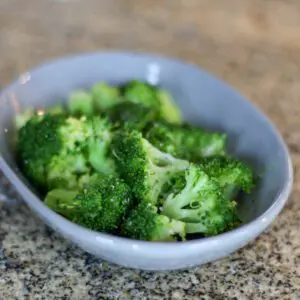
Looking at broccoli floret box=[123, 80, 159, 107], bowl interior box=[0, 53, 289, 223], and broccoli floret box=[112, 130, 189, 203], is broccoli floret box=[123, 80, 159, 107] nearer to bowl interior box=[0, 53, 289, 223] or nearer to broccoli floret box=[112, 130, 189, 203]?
bowl interior box=[0, 53, 289, 223]

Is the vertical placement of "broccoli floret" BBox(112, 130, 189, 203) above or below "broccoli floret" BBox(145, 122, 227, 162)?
above

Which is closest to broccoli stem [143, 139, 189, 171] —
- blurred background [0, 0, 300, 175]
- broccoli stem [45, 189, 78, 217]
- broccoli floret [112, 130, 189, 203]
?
broccoli floret [112, 130, 189, 203]

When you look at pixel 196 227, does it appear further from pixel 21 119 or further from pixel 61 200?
pixel 21 119

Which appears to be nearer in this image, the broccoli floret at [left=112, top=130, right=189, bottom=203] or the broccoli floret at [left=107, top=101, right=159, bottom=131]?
the broccoli floret at [left=112, top=130, right=189, bottom=203]

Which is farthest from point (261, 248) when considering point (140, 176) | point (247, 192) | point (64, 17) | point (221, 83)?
point (64, 17)

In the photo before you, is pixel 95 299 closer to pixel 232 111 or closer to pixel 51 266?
pixel 51 266
